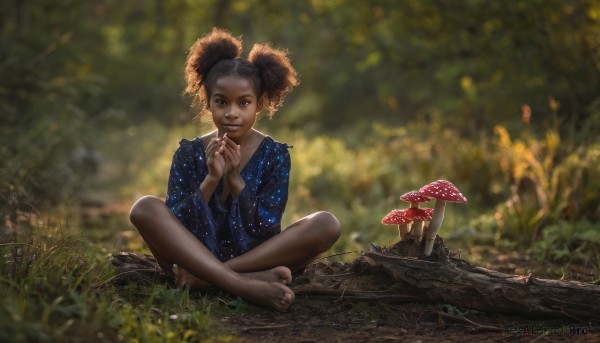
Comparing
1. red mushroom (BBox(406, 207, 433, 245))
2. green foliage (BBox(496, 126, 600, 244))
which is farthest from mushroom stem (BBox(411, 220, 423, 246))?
green foliage (BBox(496, 126, 600, 244))

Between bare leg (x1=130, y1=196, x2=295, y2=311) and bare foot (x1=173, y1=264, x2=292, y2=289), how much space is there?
→ 0.19 feet

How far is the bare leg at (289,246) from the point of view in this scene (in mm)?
4039

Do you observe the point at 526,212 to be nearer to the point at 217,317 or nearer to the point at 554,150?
the point at 554,150

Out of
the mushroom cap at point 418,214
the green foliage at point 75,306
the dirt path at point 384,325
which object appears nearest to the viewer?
the green foliage at point 75,306

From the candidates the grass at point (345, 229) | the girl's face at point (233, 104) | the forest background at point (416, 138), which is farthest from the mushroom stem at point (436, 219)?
the forest background at point (416, 138)

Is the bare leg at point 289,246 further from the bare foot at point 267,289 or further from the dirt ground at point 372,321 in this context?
the dirt ground at point 372,321

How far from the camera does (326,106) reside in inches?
→ 764

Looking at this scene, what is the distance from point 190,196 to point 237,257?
483mm

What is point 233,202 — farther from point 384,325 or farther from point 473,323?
point 473,323

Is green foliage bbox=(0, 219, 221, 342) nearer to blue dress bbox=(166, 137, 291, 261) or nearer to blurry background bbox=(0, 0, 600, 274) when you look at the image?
blue dress bbox=(166, 137, 291, 261)

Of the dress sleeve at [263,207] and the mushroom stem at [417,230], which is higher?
the dress sleeve at [263,207]

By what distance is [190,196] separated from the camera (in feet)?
13.3

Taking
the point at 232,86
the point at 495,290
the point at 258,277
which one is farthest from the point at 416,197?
the point at 232,86

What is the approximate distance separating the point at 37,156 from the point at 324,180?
428 centimetres
